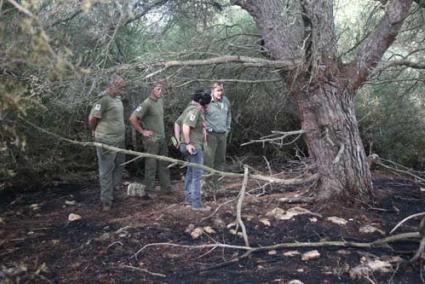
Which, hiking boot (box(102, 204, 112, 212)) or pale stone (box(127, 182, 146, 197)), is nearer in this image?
hiking boot (box(102, 204, 112, 212))

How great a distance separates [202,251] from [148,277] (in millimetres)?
805

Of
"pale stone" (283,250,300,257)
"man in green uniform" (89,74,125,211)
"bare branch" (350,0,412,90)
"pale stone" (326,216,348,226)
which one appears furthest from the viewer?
"man in green uniform" (89,74,125,211)

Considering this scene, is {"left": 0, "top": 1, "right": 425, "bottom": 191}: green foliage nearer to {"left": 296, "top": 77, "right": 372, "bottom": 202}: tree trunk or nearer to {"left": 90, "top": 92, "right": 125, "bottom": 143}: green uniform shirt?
{"left": 90, "top": 92, "right": 125, "bottom": 143}: green uniform shirt

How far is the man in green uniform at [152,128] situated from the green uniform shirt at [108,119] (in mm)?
539

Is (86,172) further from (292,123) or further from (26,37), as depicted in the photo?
(26,37)

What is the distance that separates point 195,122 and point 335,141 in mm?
1820

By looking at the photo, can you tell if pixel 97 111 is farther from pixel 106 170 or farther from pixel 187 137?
pixel 187 137

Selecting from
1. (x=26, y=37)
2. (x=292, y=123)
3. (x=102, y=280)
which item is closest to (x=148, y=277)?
(x=102, y=280)

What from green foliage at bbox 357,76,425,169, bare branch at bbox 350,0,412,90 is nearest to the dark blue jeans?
bare branch at bbox 350,0,412,90

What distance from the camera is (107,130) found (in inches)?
281

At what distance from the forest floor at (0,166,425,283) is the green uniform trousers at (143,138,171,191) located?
383mm

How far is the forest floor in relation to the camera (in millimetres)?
4840

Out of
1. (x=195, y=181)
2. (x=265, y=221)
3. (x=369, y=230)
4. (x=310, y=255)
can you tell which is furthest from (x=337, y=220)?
(x=195, y=181)

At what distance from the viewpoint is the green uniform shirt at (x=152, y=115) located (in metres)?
7.70
